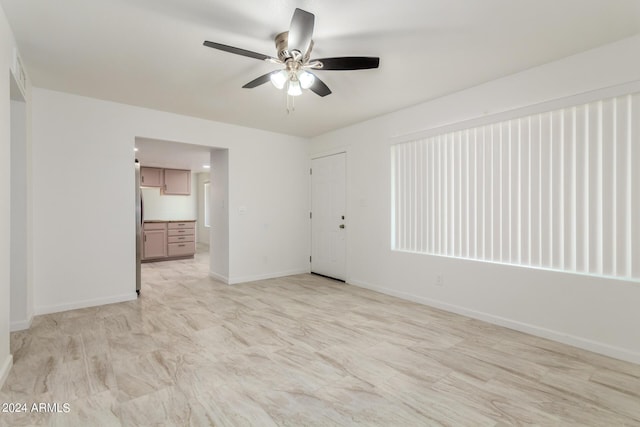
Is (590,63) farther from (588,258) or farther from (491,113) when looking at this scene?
(588,258)

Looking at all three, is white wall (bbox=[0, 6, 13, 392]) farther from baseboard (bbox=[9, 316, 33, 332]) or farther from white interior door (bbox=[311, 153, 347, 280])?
white interior door (bbox=[311, 153, 347, 280])

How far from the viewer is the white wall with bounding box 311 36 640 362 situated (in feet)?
8.04

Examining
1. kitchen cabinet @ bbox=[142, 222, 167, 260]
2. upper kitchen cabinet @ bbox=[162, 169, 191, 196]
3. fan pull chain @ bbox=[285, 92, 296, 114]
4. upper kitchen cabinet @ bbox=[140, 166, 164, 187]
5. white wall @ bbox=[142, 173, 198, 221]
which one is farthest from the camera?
white wall @ bbox=[142, 173, 198, 221]

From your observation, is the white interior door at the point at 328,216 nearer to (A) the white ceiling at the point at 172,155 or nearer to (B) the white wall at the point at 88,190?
(B) the white wall at the point at 88,190

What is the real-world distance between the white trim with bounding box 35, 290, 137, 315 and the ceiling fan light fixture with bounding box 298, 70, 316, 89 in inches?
136

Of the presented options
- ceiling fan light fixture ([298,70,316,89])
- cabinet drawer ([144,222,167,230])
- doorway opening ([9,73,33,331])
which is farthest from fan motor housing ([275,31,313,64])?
cabinet drawer ([144,222,167,230])

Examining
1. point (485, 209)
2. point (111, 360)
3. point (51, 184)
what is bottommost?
point (111, 360)

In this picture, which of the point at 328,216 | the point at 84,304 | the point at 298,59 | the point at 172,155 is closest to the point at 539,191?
the point at 298,59

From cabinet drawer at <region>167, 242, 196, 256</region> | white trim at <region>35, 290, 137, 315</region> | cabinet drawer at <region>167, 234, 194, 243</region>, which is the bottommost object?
white trim at <region>35, 290, 137, 315</region>

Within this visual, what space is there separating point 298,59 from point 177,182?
6995mm

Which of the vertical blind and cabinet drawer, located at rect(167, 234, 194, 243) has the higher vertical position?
the vertical blind

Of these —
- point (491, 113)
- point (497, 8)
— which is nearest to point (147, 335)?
point (497, 8)

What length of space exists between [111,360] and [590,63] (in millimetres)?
4603

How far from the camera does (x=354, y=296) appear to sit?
165 inches
